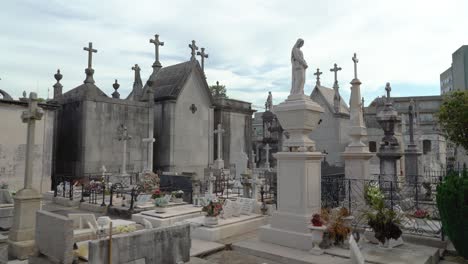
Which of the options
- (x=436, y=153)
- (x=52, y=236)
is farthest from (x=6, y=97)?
(x=436, y=153)

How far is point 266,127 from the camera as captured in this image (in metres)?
31.0

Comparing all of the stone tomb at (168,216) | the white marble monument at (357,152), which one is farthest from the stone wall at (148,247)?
Answer: the white marble monument at (357,152)

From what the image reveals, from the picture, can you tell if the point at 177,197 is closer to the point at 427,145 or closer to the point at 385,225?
the point at 385,225

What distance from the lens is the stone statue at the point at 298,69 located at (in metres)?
7.30

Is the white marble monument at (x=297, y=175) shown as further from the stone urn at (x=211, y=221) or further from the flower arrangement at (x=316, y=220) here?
the stone urn at (x=211, y=221)

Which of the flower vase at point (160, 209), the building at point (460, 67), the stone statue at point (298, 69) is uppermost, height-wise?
the building at point (460, 67)

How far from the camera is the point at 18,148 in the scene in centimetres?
1420

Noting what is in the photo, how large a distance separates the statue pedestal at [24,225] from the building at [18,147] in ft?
27.5

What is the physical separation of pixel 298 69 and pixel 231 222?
13.4 ft

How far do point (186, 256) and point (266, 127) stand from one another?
2563 centimetres

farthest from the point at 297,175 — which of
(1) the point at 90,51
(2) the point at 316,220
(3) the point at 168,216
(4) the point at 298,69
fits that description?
(1) the point at 90,51

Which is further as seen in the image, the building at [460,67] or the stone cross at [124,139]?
the building at [460,67]

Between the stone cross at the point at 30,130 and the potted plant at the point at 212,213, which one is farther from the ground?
the stone cross at the point at 30,130

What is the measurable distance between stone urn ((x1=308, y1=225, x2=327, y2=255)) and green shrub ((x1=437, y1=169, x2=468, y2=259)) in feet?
→ 6.96
